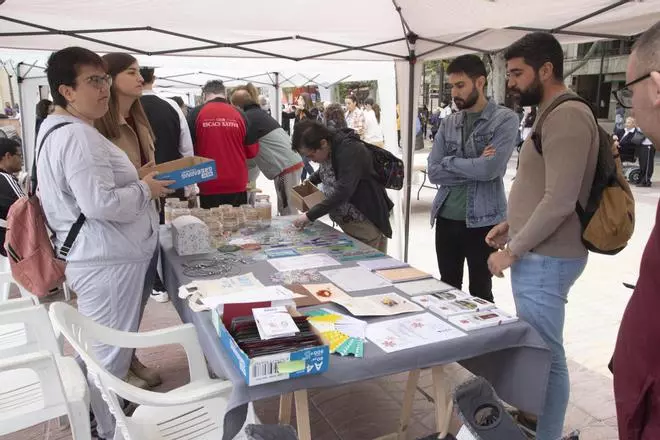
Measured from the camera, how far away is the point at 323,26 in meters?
3.24

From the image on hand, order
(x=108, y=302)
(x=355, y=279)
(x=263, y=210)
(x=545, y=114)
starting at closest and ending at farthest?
(x=545, y=114) → (x=108, y=302) → (x=355, y=279) → (x=263, y=210)

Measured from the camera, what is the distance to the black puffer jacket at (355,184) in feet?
9.05

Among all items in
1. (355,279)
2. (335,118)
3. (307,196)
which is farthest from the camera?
(335,118)

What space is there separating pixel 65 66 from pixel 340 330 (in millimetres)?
1411

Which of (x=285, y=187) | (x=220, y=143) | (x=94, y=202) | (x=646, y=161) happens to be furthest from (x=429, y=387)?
(x=646, y=161)

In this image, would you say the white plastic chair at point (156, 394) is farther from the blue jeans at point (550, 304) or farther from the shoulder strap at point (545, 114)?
the shoulder strap at point (545, 114)

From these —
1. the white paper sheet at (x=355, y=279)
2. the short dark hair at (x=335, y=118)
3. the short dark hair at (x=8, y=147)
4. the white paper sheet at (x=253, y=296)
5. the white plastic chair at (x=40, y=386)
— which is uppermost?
the short dark hair at (x=335, y=118)

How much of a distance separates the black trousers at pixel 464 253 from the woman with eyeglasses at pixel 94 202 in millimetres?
1533

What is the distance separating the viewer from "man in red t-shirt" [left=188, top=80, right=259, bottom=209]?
3.86 m

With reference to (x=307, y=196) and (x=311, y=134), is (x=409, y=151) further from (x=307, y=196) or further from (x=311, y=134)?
(x=311, y=134)

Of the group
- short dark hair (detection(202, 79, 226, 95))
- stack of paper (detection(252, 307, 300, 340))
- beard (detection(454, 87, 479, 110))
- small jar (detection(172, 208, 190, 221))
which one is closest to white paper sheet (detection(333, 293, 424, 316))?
stack of paper (detection(252, 307, 300, 340))

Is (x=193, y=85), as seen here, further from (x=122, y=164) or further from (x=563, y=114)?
(x=563, y=114)

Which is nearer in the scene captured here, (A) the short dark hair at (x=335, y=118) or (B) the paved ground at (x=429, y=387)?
(B) the paved ground at (x=429, y=387)

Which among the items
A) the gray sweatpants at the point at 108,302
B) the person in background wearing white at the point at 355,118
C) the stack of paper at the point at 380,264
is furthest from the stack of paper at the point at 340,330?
the person in background wearing white at the point at 355,118
